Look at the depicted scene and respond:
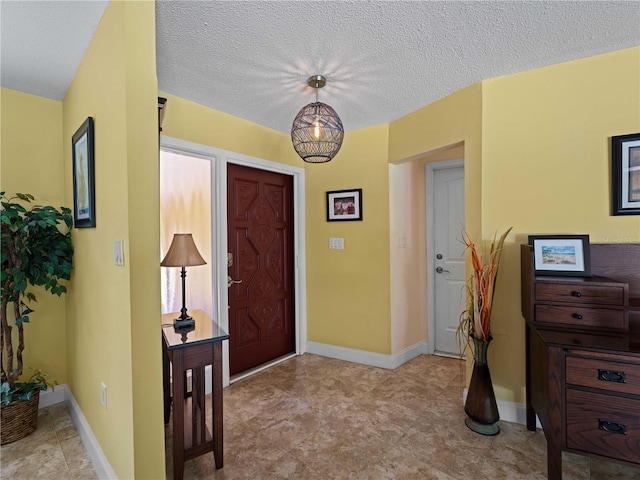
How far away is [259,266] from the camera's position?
10.9 ft

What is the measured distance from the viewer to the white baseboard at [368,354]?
3.25 m

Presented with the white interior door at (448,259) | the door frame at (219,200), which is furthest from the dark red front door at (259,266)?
the white interior door at (448,259)

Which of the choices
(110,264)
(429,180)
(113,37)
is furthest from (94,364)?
(429,180)

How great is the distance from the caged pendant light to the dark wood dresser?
4.42 ft

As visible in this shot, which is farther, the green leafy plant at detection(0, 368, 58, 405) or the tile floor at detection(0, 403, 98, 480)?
the green leafy plant at detection(0, 368, 58, 405)

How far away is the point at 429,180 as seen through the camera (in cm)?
368

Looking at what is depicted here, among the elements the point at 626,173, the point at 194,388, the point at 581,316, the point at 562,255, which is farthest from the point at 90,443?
the point at 626,173

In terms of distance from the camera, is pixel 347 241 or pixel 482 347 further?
pixel 347 241

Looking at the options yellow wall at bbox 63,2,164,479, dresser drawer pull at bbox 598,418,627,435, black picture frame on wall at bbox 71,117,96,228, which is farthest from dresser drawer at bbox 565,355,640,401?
black picture frame on wall at bbox 71,117,96,228

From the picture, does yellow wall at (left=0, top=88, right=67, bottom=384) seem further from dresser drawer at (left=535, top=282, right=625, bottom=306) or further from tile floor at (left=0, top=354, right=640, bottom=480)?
dresser drawer at (left=535, top=282, right=625, bottom=306)

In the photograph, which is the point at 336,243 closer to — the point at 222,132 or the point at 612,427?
the point at 222,132

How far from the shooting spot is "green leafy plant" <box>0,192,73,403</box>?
6.91 feet

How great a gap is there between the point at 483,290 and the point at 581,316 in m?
0.51

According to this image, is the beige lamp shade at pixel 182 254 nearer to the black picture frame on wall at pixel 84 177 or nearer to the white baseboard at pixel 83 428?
the black picture frame on wall at pixel 84 177
